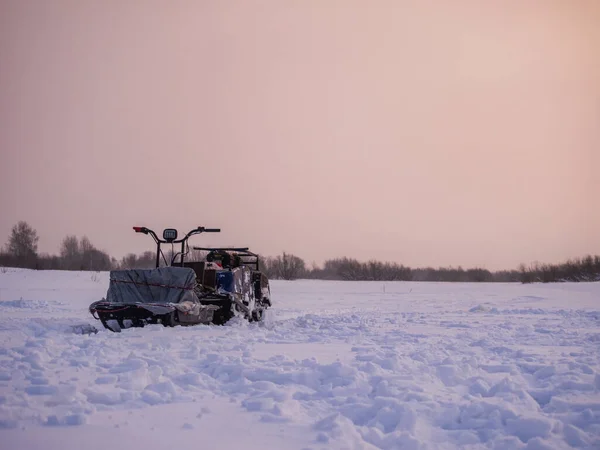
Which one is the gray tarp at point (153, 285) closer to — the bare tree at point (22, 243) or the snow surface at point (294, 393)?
the snow surface at point (294, 393)

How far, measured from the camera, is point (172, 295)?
1080cm

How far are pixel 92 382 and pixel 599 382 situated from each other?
513 cm

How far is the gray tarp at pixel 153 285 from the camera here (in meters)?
10.8

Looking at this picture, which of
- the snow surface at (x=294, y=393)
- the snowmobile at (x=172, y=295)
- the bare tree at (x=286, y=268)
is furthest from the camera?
the bare tree at (x=286, y=268)

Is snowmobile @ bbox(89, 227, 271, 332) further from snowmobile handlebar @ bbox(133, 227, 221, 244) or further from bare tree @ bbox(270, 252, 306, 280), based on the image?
bare tree @ bbox(270, 252, 306, 280)

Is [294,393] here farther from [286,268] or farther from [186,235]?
[286,268]

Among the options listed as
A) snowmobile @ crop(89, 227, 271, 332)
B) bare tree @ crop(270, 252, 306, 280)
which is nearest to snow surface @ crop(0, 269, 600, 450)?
snowmobile @ crop(89, 227, 271, 332)

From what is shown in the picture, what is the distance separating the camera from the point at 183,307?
10477 millimetres

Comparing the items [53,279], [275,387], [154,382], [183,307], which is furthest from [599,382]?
[53,279]

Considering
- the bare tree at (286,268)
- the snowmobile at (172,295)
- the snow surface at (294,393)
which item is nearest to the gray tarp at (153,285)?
the snowmobile at (172,295)

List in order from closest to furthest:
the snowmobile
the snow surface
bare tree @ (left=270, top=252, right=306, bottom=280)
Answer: the snow surface
the snowmobile
bare tree @ (left=270, top=252, right=306, bottom=280)

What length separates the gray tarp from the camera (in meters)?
Result: 10.8

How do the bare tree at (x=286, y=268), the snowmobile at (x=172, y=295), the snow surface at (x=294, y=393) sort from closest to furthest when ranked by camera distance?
the snow surface at (x=294, y=393) → the snowmobile at (x=172, y=295) → the bare tree at (x=286, y=268)

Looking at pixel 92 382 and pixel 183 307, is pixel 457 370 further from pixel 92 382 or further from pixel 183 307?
pixel 183 307
